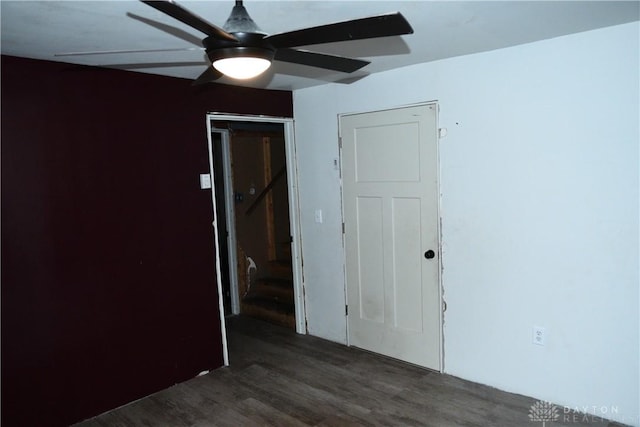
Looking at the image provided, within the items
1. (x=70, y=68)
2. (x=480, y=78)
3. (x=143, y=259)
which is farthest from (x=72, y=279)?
(x=480, y=78)

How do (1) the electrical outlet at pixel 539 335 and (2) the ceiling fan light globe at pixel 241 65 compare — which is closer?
(2) the ceiling fan light globe at pixel 241 65

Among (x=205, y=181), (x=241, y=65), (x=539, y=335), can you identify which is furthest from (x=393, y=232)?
(x=241, y=65)

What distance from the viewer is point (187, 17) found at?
137 centimetres

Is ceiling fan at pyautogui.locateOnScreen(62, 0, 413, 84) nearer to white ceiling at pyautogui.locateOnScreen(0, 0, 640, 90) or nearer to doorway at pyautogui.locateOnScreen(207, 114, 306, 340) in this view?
white ceiling at pyautogui.locateOnScreen(0, 0, 640, 90)

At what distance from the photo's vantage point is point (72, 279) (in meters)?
2.95

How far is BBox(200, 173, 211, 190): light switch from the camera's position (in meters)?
3.60

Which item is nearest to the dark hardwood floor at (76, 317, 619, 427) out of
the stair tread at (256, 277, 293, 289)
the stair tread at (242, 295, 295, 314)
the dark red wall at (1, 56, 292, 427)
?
the dark red wall at (1, 56, 292, 427)

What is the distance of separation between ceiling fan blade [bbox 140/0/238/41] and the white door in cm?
217

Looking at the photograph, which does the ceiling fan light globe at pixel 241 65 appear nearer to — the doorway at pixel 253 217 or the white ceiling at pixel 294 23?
the white ceiling at pixel 294 23

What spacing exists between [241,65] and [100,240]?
197cm

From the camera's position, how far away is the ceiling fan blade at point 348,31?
1.42m

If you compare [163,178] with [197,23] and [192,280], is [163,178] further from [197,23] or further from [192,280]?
[197,23]

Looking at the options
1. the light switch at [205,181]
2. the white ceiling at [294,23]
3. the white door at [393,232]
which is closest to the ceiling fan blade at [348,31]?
the white ceiling at [294,23]

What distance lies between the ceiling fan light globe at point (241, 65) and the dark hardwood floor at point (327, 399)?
7.19ft
